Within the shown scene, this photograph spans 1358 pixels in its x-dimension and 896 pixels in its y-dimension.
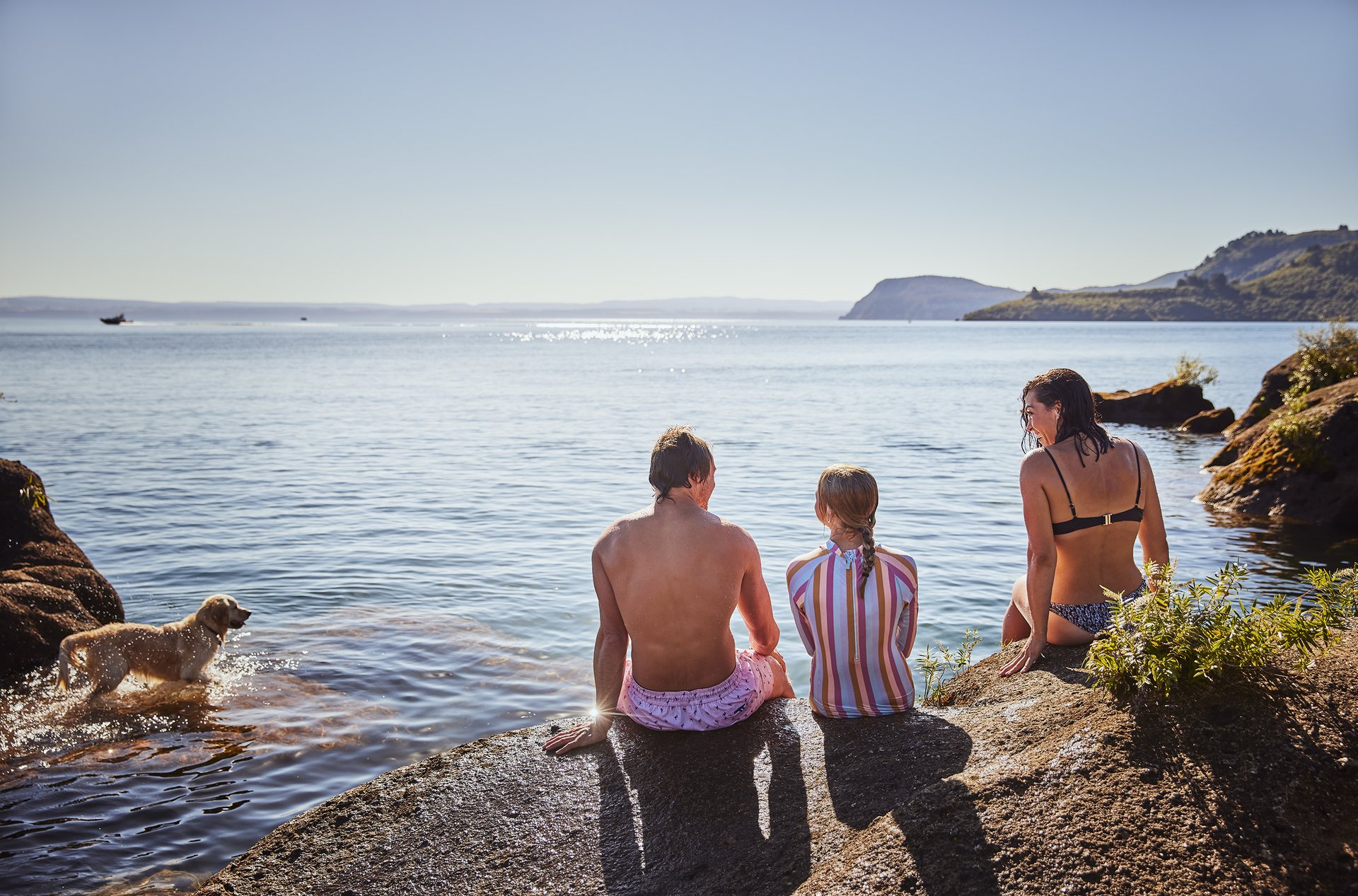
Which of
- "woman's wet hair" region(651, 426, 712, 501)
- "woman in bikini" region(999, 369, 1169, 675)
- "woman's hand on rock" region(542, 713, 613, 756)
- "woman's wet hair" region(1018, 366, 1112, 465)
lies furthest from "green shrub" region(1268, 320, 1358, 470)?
"woman's hand on rock" region(542, 713, 613, 756)

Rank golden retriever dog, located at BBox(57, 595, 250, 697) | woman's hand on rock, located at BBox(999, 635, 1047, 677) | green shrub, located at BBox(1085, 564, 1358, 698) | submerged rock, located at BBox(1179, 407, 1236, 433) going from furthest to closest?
submerged rock, located at BBox(1179, 407, 1236, 433), golden retriever dog, located at BBox(57, 595, 250, 697), woman's hand on rock, located at BBox(999, 635, 1047, 677), green shrub, located at BBox(1085, 564, 1358, 698)

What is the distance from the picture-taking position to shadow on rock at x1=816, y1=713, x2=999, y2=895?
2941 millimetres

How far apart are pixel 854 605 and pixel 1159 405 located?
2869 cm

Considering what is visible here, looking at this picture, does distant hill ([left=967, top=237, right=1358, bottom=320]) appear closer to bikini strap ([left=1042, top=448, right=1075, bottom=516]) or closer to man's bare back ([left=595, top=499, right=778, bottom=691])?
bikini strap ([left=1042, top=448, right=1075, bottom=516])

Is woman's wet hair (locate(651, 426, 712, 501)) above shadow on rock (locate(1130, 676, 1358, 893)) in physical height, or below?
above

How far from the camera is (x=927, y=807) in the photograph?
323 cm

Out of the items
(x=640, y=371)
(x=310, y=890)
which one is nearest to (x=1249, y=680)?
(x=310, y=890)

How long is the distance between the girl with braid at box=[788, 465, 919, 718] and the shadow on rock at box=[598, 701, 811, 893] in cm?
40

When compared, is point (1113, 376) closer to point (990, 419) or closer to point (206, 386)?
point (990, 419)

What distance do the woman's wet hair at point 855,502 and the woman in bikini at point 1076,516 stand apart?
120 cm

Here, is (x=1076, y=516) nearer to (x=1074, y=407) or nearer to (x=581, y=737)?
(x=1074, y=407)

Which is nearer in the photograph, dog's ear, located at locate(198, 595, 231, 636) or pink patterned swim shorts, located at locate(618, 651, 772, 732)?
pink patterned swim shorts, located at locate(618, 651, 772, 732)

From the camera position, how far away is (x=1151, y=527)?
5.32 metres

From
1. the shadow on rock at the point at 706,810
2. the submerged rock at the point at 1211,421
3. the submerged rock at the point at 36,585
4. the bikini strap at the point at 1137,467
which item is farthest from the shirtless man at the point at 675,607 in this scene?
the submerged rock at the point at 1211,421
